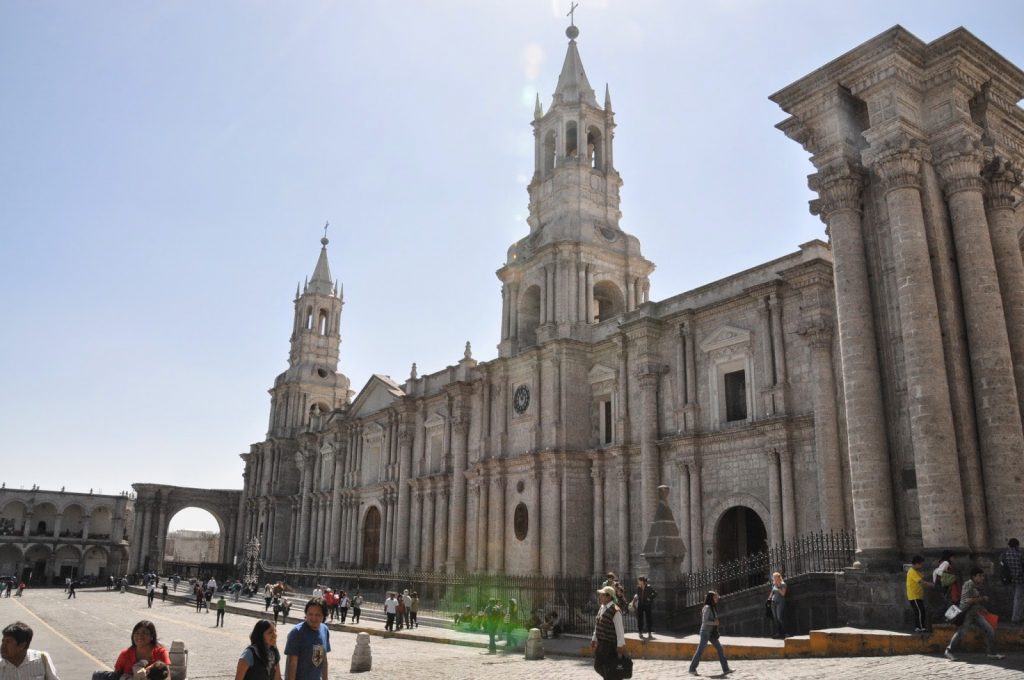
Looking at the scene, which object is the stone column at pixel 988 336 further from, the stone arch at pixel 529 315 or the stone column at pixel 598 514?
the stone arch at pixel 529 315

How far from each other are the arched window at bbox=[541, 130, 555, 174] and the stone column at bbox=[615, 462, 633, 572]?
14487 mm

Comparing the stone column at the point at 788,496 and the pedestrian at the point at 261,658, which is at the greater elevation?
the stone column at the point at 788,496

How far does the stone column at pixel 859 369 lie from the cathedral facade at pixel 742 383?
4 cm

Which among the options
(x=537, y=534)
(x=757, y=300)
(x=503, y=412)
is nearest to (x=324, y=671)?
(x=757, y=300)

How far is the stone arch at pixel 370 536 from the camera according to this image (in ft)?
138

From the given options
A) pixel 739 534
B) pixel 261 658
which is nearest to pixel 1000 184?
pixel 739 534

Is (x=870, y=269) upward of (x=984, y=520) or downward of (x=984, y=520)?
upward

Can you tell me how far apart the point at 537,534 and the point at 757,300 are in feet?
39.1

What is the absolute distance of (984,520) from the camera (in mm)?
12188

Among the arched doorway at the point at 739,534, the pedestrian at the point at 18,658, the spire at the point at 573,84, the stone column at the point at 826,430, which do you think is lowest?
the pedestrian at the point at 18,658

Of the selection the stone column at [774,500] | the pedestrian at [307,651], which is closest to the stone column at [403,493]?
the stone column at [774,500]

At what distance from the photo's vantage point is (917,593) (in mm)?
10711

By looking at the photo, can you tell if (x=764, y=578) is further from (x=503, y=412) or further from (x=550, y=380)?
(x=503, y=412)

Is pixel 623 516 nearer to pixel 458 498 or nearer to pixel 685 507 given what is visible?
pixel 685 507
